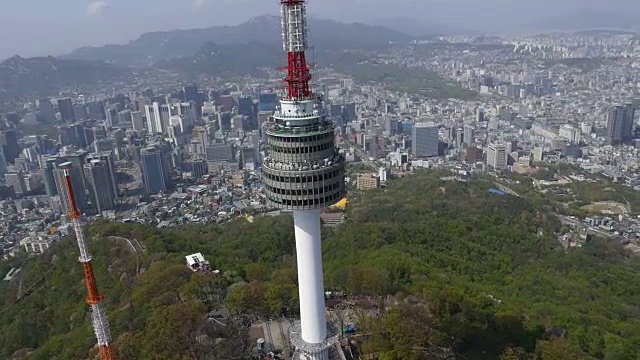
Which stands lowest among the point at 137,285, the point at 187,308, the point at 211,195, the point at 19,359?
the point at 211,195

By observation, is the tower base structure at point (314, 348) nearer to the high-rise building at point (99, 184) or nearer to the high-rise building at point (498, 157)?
the high-rise building at point (99, 184)

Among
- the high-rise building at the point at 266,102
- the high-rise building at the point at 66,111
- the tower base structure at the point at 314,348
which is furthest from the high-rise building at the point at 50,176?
the tower base structure at the point at 314,348

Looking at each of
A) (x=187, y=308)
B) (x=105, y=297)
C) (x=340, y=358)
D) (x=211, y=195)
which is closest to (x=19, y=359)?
(x=105, y=297)

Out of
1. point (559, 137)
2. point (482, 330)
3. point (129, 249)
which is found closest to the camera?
point (482, 330)

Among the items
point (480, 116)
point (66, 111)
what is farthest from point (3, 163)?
point (480, 116)

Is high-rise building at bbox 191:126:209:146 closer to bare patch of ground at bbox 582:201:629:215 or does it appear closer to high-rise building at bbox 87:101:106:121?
high-rise building at bbox 87:101:106:121

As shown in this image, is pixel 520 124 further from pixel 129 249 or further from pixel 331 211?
pixel 129 249

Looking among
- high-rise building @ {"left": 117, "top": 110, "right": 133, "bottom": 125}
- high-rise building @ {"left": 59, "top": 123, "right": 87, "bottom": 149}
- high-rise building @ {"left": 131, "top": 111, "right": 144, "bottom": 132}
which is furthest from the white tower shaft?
high-rise building @ {"left": 117, "top": 110, "right": 133, "bottom": 125}

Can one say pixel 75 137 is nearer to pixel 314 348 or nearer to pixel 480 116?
pixel 480 116
